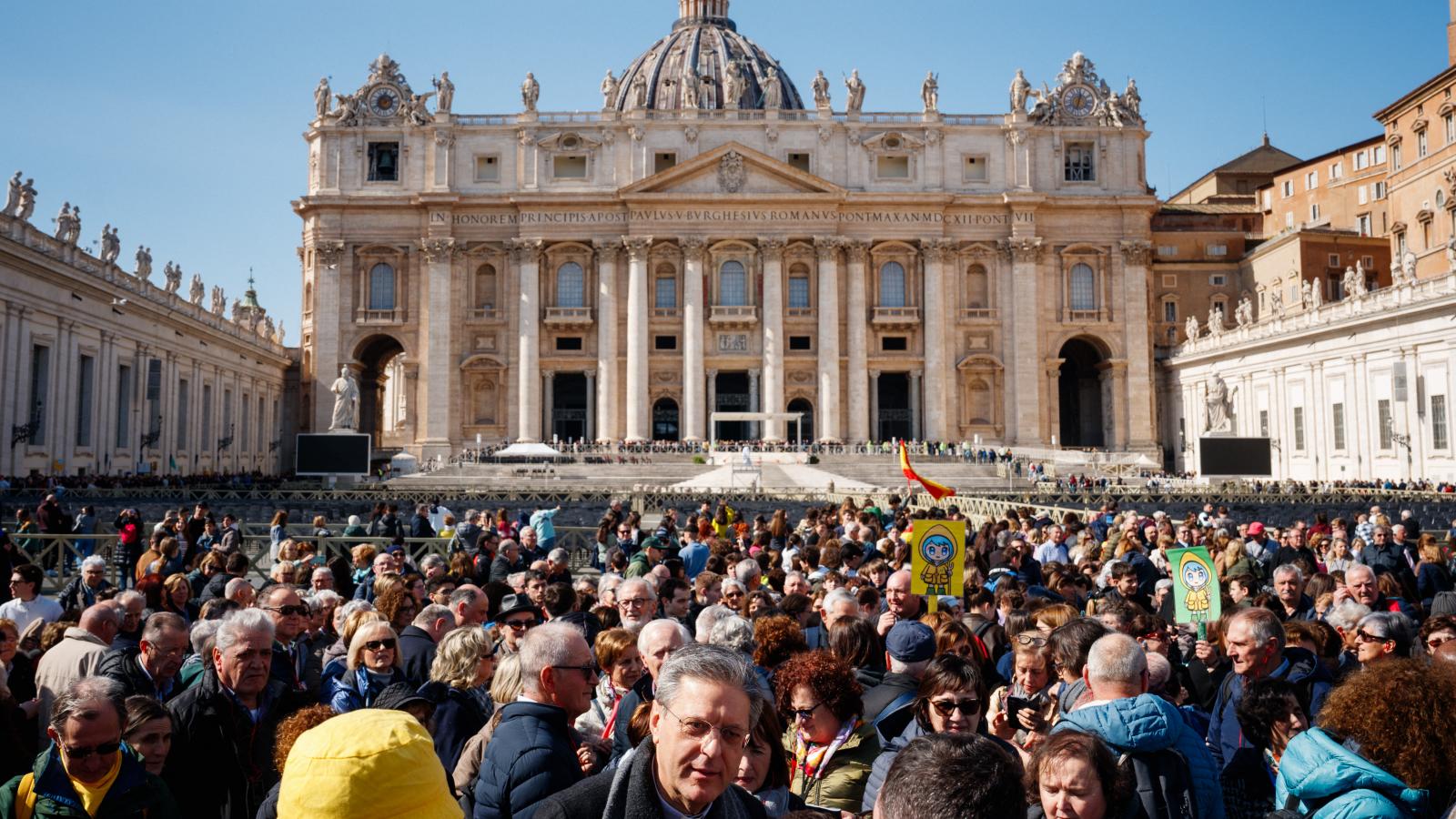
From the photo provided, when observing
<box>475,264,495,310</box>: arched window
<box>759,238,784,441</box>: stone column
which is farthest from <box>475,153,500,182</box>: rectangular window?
<box>759,238,784,441</box>: stone column

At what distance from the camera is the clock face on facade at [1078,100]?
6325 cm

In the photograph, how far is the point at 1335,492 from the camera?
106 ft

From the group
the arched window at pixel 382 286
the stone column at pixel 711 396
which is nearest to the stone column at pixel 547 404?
the stone column at pixel 711 396

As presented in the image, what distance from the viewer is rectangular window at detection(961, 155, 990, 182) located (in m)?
62.6

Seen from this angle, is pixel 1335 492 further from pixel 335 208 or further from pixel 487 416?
pixel 335 208

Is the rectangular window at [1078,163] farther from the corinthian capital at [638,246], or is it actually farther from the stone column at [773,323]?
the corinthian capital at [638,246]

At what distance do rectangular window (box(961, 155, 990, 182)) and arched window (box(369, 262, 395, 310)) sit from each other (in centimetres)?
3265

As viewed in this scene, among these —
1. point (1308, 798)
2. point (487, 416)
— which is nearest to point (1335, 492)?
point (1308, 798)

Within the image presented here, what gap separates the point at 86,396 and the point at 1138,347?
50510mm

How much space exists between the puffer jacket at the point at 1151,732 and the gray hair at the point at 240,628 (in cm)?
375

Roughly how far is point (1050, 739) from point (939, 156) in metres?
61.3

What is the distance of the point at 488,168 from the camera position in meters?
62.4

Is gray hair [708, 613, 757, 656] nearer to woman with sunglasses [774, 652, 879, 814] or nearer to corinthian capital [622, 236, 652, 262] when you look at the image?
woman with sunglasses [774, 652, 879, 814]

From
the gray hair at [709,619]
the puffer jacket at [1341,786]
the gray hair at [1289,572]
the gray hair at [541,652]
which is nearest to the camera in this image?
the puffer jacket at [1341,786]
